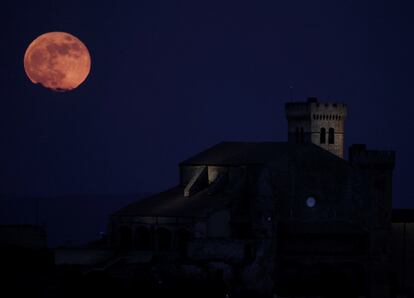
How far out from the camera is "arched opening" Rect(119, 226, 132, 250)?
91.0 m

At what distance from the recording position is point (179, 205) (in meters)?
91.3

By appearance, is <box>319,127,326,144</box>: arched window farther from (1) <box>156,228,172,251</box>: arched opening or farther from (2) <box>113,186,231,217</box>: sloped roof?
(1) <box>156,228,172,251</box>: arched opening

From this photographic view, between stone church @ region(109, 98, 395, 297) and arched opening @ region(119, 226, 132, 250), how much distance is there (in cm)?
7

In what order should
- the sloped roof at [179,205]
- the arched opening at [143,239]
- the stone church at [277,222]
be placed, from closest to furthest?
the stone church at [277,222] < the sloped roof at [179,205] < the arched opening at [143,239]

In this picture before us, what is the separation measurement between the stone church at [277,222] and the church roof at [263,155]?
0.32ft

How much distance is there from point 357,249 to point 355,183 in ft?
17.1

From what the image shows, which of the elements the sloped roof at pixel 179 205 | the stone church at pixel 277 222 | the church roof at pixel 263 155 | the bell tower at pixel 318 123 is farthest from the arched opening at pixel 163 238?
the bell tower at pixel 318 123

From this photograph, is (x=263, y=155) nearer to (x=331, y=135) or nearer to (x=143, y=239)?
(x=143, y=239)

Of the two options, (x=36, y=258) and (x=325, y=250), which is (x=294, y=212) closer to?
(x=325, y=250)

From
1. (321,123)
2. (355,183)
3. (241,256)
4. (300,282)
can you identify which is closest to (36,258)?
(241,256)

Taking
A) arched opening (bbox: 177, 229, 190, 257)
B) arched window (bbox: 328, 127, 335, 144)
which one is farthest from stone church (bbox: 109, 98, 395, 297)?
arched window (bbox: 328, 127, 335, 144)

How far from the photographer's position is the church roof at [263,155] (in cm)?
9262

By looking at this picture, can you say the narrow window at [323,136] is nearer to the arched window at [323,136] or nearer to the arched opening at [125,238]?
→ the arched window at [323,136]

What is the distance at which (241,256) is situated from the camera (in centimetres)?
8456
